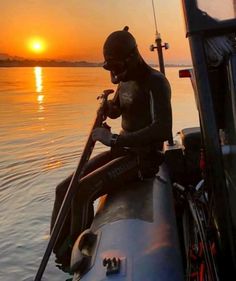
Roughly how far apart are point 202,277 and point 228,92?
1323mm

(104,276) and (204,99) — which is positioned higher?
(204,99)

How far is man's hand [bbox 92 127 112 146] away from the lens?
417cm

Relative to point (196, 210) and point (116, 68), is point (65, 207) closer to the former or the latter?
point (196, 210)

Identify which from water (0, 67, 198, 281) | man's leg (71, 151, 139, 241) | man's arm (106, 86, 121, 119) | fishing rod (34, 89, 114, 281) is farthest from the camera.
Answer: water (0, 67, 198, 281)

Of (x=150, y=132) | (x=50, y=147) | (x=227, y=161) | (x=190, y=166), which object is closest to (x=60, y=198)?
(x=150, y=132)

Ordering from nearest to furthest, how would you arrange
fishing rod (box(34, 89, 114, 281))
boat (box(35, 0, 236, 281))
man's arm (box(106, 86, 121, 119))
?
1. boat (box(35, 0, 236, 281))
2. fishing rod (box(34, 89, 114, 281))
3. man's arm (box(106, 86, 121, 119))

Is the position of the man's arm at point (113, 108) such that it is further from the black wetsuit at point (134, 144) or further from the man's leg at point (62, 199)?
the man's leg at point (62, 199)

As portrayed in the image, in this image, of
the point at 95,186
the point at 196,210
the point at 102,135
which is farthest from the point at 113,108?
the point at 196,210

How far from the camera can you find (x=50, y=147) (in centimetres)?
1423

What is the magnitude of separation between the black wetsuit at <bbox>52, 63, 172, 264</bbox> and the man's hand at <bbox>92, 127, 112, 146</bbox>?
95 mm

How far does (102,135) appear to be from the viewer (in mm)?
4199

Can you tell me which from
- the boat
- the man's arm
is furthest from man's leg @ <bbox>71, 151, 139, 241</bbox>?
the man's arm

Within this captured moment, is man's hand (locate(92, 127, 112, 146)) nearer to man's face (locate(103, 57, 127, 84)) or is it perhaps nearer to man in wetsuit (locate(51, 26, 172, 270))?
man in wetsuit (locate(51, 26, 172, 270))

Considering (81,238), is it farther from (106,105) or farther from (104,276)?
(106,105)
